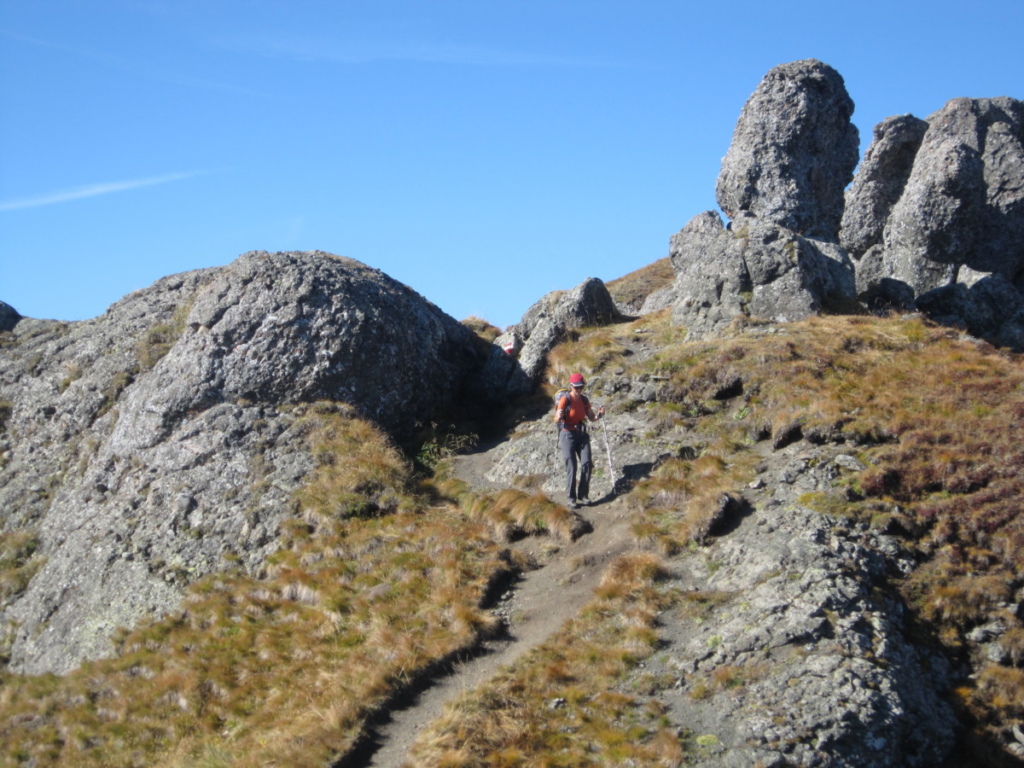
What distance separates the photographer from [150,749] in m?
19.3

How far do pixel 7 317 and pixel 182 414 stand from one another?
15.4 metres

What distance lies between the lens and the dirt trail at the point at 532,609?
55.7 feet

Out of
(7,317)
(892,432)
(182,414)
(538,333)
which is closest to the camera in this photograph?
(892,432)

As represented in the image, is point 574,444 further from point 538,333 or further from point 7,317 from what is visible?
point 7,317

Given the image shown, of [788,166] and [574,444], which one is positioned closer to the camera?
[574,444]

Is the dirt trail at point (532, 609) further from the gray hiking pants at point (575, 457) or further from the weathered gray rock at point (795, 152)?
the weathered gray rock at point (795, 152)

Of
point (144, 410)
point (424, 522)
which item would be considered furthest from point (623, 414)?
point (144, 410)

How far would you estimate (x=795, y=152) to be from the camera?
1564 inches

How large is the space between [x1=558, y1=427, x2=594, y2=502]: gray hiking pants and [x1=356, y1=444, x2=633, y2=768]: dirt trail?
60 centimetres

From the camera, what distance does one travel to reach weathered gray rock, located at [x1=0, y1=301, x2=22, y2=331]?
127 ft

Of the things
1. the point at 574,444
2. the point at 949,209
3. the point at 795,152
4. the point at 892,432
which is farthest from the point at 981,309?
the point at 574,444

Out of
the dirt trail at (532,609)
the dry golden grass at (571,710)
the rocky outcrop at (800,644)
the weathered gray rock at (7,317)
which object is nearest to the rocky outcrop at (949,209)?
the rocky outcrop at (800,644)

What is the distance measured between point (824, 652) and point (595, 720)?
14.3 ft

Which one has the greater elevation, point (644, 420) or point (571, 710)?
point (644, 420)
